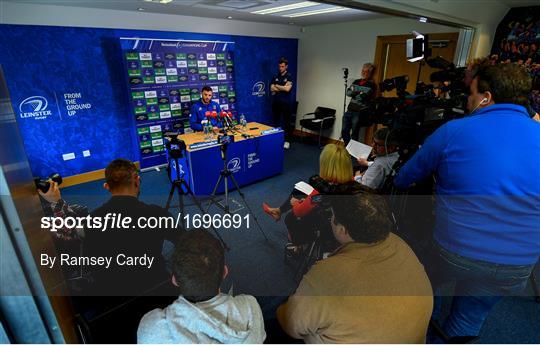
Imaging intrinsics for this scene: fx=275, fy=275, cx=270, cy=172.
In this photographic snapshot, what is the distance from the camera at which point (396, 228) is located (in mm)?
1914

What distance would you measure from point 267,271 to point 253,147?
1.98 metres

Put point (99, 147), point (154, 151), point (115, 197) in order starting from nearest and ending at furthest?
point (115, 197) < point (99, 147) < point (154, 151)

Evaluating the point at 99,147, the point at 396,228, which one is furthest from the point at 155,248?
the point at 99,147

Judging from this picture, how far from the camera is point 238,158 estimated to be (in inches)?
152

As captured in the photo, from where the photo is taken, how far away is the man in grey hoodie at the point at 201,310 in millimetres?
836

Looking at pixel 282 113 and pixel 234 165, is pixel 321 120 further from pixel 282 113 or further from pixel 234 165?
pixel 234 165

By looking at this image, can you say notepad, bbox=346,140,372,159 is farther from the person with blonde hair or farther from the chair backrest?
the chair backrest

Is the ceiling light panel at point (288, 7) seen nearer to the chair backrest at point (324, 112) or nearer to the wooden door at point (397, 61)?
the wooden door at point (397, 61)

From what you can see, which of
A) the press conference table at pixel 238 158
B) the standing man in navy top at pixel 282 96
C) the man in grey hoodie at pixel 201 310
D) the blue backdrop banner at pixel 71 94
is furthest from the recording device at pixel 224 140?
the standing man in navy top at pixel 282 96

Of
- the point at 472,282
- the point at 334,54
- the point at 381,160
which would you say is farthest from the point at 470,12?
the point at 472,282

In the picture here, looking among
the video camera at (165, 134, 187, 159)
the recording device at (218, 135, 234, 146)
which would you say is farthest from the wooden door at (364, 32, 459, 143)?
the video camera at (165, 134, 187, 159)

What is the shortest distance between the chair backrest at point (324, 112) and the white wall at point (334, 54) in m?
0.10

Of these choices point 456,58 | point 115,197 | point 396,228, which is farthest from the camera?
point 456,58

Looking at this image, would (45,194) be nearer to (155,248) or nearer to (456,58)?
(155,248)
